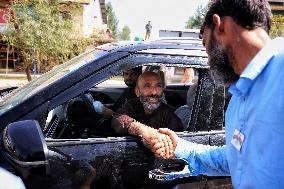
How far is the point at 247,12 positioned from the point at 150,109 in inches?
61.1

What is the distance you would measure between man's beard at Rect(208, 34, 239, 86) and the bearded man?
3.52 feet

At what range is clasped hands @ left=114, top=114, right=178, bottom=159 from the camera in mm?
2223

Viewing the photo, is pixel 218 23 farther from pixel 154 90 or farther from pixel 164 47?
pixel 154 90

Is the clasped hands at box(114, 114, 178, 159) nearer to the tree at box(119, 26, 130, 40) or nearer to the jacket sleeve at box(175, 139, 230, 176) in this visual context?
the jacket sleeve at box(175, 139, 230, 176)

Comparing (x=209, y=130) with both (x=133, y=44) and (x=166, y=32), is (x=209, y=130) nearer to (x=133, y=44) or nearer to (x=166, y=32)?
(x=133, y=44)

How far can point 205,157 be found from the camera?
77.7 inches

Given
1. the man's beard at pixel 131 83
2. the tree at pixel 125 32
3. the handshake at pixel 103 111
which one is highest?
the man's beard at pixel 131 83

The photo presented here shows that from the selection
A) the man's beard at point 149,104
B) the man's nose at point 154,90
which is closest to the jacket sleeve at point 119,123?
the man's beard at point 149,104

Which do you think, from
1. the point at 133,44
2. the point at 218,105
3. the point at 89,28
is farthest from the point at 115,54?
the point at 89,28

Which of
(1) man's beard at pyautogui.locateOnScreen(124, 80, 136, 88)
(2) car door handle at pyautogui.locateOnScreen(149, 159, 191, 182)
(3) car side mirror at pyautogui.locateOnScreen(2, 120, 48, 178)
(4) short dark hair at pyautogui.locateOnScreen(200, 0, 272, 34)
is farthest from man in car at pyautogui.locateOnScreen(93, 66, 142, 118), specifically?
(4) short dark hair at pyautogui.locateOnScreen(200, 0, 272, 34)

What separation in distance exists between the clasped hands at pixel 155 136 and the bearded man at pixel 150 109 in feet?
0.15

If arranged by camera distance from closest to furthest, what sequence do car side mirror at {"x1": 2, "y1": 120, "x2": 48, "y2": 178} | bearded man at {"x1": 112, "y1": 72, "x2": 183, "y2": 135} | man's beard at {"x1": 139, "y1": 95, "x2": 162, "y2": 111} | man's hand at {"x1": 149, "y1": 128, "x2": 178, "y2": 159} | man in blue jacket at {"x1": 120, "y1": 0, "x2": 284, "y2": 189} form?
man in blue jacket at {"x1": 120, "y1": 0, "x2": 284, "y2": 189} → car side mirror at {"x1": 2, "y1": 120, "x2": 48, "y2": 178} → man's hand at {"x1": 149, "y1": 128, "x2": 178, "y2": 159} → bearded man at {"x1": 112, "y1": 72, "x2": 183, "y2": 135} → man's beard at {"x1": 139, "y1": 95, "x2": 162, "y2": 111}

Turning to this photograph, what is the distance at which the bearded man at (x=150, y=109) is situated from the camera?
283 centimetres

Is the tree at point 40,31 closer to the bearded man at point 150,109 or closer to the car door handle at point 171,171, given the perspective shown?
the bearded man at point 150,109
